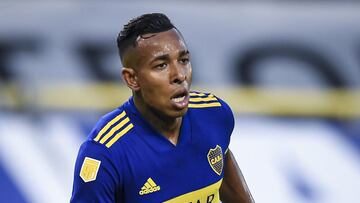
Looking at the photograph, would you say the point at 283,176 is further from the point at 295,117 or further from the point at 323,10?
the point at 323,10

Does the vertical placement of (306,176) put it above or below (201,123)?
below

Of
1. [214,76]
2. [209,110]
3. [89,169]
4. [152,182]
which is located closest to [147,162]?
[152,182]

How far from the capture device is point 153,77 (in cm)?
221

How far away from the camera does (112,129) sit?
230cm

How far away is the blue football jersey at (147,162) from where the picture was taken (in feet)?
7.32

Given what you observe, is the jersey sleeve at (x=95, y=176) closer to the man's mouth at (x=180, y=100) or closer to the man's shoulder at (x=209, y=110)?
the man's mouth at (x=180, y=100)

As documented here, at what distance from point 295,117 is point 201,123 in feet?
9.99

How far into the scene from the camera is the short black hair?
2227mm

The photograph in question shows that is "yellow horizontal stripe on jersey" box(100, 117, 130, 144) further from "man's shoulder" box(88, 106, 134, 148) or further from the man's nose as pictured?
the man's nose

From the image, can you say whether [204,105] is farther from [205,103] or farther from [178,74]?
[178,74]

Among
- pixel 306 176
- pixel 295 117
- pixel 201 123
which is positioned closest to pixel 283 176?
pixel 306 176

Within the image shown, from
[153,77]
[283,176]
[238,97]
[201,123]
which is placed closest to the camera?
[153,77]

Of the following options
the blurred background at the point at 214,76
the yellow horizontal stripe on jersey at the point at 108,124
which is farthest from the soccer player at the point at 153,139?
the blurred background at the point at 214,76

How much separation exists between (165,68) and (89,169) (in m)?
0.31
